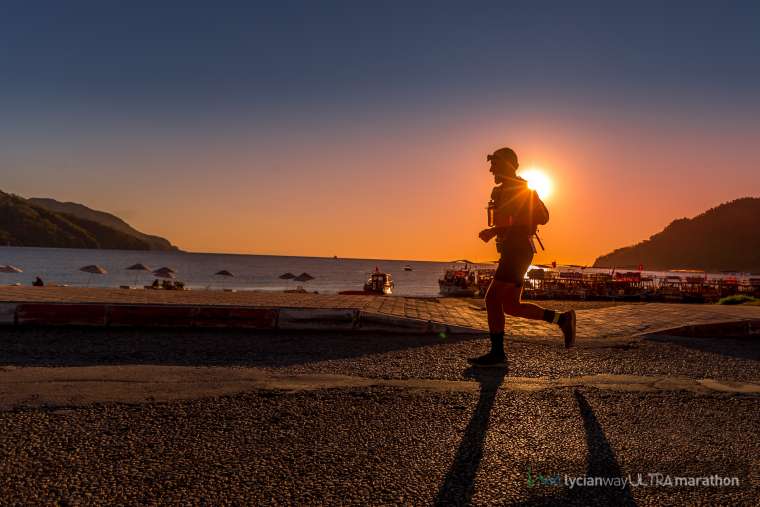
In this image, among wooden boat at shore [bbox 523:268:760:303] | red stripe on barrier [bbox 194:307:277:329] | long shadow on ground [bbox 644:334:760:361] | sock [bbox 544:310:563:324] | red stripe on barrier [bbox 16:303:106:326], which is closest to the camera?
sock [bbox 544:310:563:324]

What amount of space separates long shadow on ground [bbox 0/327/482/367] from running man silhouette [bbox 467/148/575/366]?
1.16 metres

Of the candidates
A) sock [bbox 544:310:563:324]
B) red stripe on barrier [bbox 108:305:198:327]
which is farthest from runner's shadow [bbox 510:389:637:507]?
red stripe on barrier [bbox 108:305:198:327]

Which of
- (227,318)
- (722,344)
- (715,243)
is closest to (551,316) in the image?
(722,344)

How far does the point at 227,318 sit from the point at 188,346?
4.02ft

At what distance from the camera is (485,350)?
561cm

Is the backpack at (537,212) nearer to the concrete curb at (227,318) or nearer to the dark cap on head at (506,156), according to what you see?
the dark cap on head at (506,156)

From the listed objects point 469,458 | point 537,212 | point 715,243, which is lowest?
point 469,458

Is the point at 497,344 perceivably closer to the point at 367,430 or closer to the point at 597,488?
the point at 367,430

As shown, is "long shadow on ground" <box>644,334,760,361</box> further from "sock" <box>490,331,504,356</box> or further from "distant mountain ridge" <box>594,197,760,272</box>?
"distant mountain ridge" <box>594,197,760,272</box>

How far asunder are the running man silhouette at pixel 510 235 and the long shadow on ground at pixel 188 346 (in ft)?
3.79

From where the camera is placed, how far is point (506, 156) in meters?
5.27

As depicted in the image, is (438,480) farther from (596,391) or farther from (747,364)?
(747,364)

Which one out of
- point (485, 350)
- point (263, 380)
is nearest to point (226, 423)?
point (263, 380)

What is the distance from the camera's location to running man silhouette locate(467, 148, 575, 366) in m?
5.07
